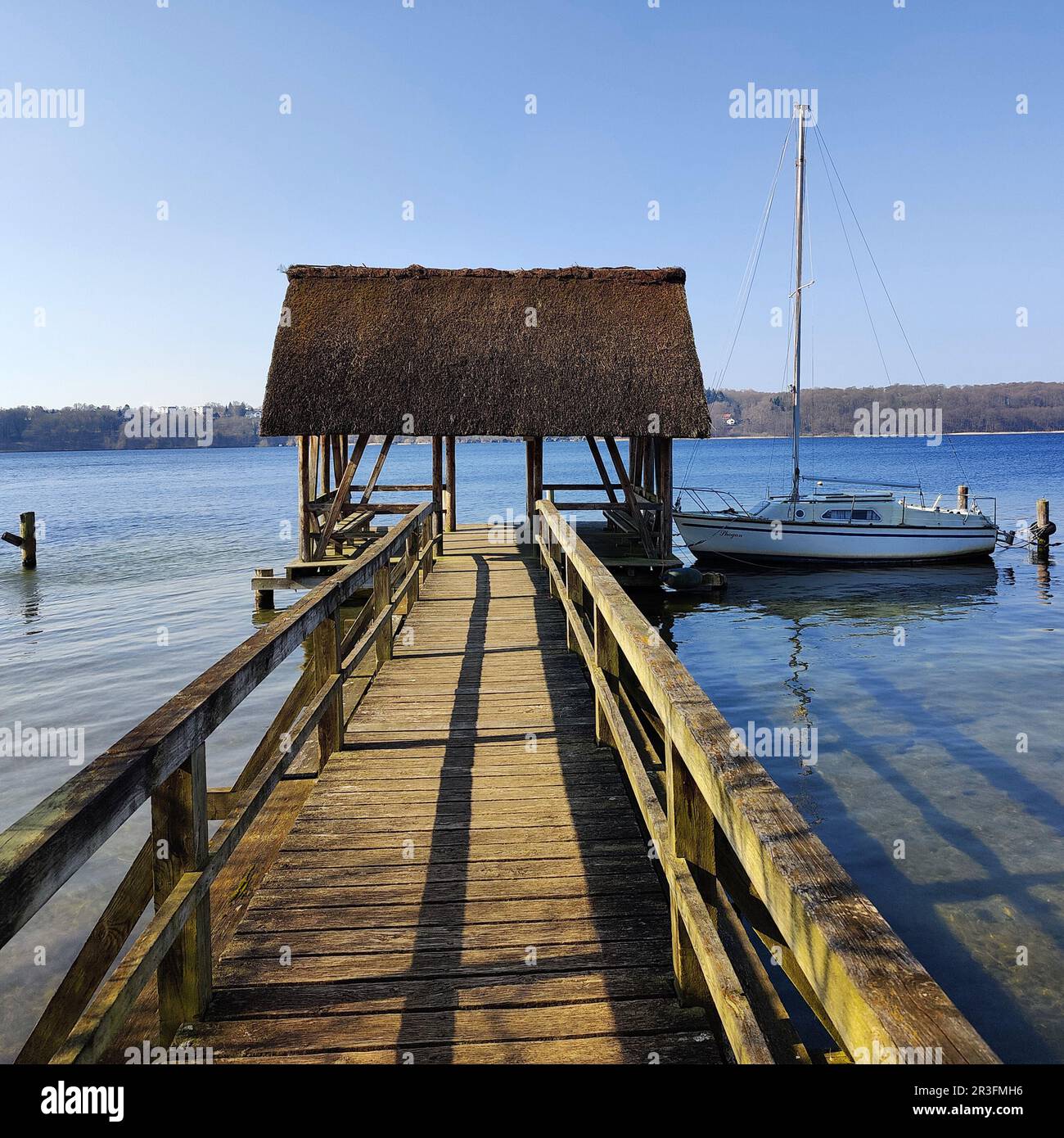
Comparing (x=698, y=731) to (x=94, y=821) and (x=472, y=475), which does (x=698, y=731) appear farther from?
(x=472, y=475)

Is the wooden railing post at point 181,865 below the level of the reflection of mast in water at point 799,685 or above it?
above

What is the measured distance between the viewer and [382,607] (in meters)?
7.44

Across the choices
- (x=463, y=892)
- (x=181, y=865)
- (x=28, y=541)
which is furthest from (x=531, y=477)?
(x=28, y=541)

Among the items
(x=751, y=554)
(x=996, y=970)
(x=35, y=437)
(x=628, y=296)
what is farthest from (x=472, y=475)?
(x=35, y=437)

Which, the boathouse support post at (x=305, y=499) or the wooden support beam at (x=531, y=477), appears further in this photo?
the wooden support beam at (x=531, y=477)

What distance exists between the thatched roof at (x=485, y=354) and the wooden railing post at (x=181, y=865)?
12.7 metres

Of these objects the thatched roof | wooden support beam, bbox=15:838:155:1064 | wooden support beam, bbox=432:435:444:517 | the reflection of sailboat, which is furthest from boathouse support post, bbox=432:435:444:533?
wooden support beam, bbox=15:838:155:1064

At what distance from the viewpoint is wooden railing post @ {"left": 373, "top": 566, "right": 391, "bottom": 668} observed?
7215 millimetres

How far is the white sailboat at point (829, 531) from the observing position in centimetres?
2381

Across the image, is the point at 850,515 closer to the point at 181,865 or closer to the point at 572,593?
the point at 572,593

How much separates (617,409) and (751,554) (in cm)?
1001

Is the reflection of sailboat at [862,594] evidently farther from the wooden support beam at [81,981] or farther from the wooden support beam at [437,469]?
the wooden support beam at [81,981]

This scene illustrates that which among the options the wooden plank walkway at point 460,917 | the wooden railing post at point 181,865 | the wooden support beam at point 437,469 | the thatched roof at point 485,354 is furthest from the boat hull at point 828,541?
the wooden railing post at point 181,865
